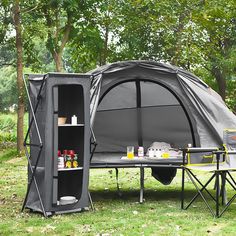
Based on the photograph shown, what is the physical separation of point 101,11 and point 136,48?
162 centimetres

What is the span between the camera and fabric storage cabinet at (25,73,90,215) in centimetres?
562

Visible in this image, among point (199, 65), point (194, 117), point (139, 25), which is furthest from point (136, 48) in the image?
point (194, 117)

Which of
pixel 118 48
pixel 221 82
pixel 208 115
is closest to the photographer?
pixel 208 115

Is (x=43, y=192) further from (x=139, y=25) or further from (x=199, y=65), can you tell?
(x=199, y=65)

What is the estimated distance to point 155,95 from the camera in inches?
312

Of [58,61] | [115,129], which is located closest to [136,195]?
[115,129]

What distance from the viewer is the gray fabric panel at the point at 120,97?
25.9 ft

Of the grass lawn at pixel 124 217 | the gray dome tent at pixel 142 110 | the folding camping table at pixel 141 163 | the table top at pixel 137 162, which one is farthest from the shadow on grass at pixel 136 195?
the gray dome tent at pixel 142 110

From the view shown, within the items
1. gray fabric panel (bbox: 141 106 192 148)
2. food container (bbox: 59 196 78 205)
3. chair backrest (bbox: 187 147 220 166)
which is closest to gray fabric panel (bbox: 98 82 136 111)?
gray fabric panel (bbox: 141 106 192 148)

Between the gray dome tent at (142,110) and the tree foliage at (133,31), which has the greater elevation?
the tree foliage at (133,31)

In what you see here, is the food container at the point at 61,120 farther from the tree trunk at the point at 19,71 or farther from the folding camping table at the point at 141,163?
the tree trunk at the point at 19,71

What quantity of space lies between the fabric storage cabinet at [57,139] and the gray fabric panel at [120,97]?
1.53m

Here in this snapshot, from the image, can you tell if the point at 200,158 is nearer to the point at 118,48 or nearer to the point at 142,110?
the point at 142,110

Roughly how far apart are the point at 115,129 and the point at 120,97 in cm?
49
